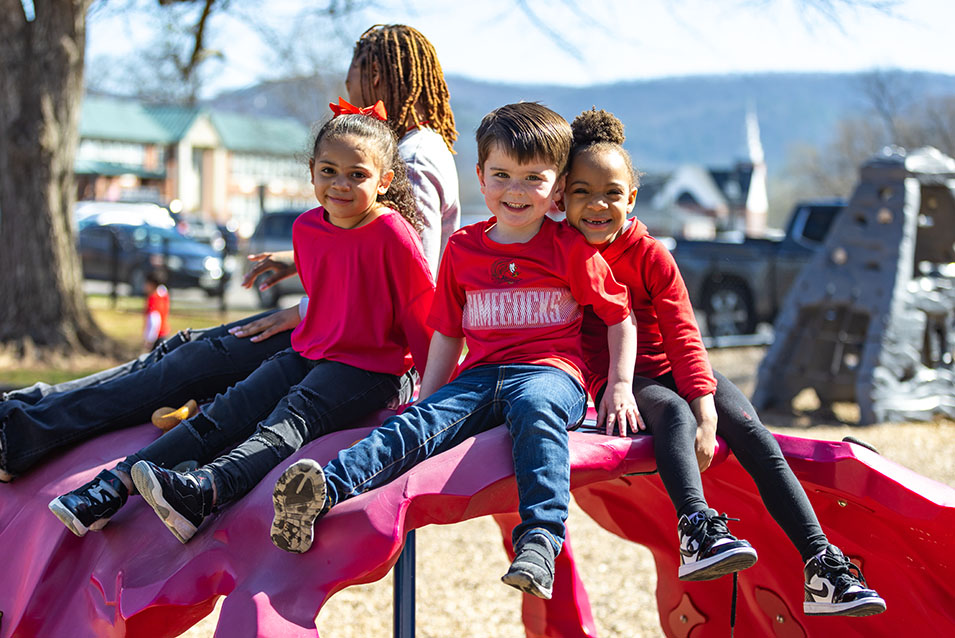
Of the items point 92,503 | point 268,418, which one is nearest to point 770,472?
point 268,418

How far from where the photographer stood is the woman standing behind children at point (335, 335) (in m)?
2.61

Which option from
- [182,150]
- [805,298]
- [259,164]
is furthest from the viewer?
[259,164]

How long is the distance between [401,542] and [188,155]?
245 ft

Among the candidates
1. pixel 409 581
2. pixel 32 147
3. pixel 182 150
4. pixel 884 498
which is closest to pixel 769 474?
pixel 884 498

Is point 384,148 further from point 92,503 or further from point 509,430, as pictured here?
point 92,503

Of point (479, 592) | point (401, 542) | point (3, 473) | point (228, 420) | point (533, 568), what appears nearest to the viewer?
point (533, 568)

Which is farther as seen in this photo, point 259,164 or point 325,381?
point 259,164

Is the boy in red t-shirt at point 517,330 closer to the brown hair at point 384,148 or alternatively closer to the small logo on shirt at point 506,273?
the small logo on shirt at point 506,273

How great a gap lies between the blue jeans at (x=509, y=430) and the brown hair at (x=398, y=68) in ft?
3.18

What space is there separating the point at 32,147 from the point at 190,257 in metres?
9.15

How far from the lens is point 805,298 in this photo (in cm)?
887

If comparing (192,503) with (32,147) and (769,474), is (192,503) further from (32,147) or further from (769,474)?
(32,147)

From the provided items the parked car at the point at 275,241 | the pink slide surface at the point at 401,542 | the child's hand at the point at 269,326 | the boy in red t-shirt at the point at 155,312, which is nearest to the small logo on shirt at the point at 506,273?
the pink slide surface at the point at 401,542

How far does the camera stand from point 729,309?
42.7ft
